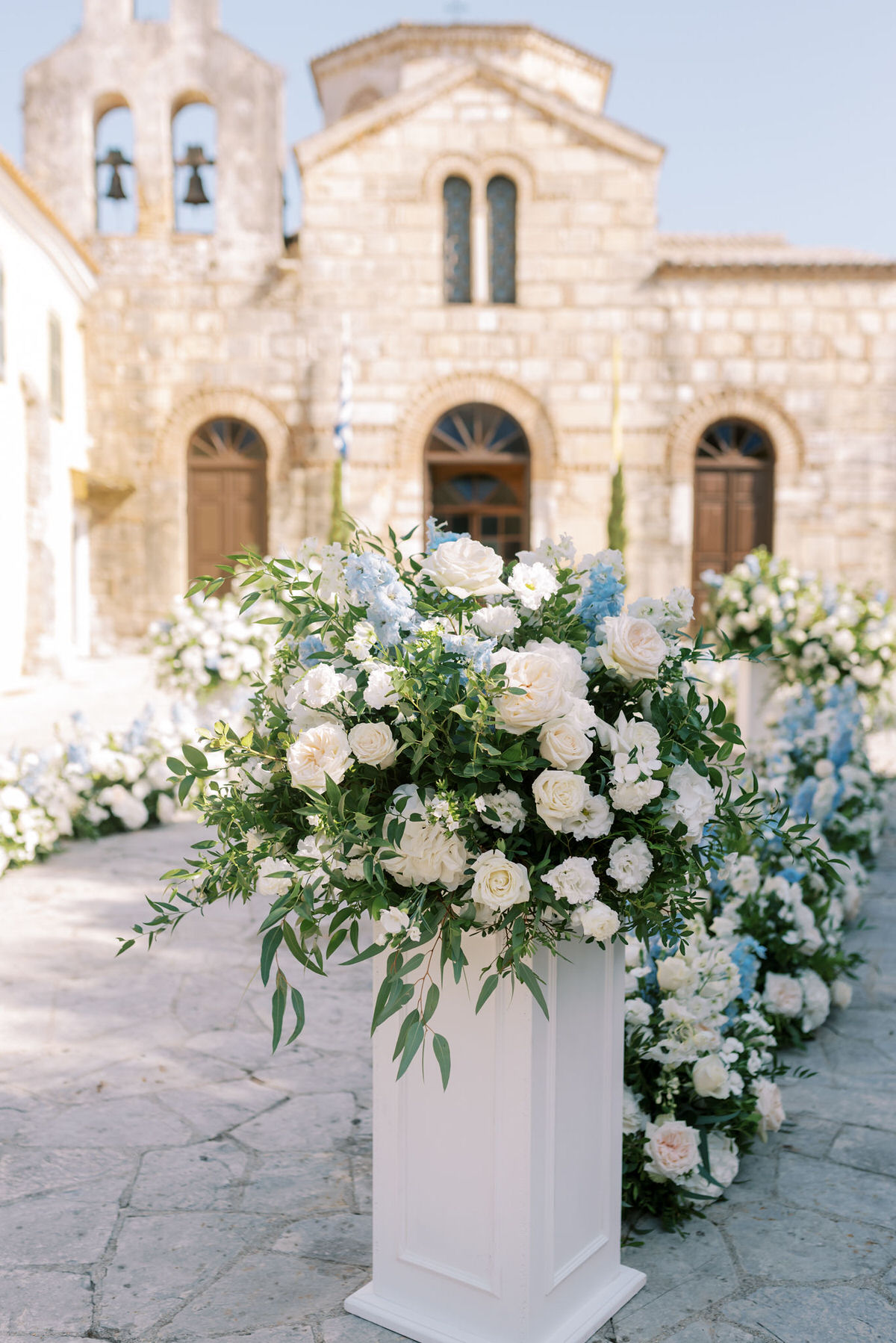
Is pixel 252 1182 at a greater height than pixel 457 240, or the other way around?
pixel 457 240

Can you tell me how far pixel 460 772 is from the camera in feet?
6.45

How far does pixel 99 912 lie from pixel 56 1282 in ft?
9.49

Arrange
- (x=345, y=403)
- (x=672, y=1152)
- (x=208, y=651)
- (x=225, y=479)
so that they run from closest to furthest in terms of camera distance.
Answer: (x=672, y=1152) < (x=208, y=651) < (x=345, y=403) < (x=225, y=479)

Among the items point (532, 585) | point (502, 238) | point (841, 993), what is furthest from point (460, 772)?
point (502, 238)

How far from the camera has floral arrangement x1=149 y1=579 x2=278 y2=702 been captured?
23.0ft

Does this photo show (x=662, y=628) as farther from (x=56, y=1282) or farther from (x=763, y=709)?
(x=763, y=709)

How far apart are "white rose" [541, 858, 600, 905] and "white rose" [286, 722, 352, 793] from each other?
42 cm

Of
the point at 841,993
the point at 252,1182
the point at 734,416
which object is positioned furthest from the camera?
the point at 734,416

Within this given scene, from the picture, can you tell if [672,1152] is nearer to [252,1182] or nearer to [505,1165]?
[505,1165]

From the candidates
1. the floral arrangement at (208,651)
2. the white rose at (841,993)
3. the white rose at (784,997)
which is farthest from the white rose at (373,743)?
the floral arrangement at (208,651)

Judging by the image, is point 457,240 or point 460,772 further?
point 457,240

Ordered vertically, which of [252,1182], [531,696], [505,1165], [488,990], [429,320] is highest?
[429,320]

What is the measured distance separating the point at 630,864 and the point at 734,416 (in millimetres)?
15245

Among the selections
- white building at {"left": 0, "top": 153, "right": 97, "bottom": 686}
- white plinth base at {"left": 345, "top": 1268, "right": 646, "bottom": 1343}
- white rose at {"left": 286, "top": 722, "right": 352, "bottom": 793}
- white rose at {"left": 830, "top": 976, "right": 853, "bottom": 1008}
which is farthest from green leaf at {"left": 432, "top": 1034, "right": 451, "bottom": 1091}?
white building at {"left": 0, "top": 153, "right": 97, "bottom": 686}
